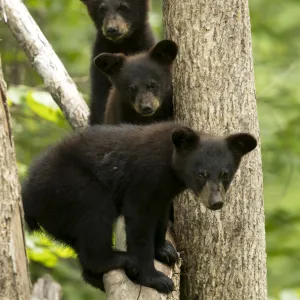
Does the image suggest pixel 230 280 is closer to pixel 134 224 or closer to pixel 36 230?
pixel 134 224

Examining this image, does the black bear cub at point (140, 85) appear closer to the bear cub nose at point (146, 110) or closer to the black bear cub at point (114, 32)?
the bear cub nose at point (146, 110)

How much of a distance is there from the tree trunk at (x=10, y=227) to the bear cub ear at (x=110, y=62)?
302 cm

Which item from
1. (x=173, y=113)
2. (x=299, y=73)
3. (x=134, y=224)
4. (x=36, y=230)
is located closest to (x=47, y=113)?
(x=173, y=113)

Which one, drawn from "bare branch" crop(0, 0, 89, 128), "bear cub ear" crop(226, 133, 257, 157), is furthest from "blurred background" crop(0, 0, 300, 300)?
"bear cub ear" crop(226, 133, 257, 157)

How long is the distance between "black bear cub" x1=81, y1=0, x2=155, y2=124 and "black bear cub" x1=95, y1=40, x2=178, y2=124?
46cm

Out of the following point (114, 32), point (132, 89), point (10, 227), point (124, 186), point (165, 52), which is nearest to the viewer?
point (10, 227)

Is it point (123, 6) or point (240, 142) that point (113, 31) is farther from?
point (240, 142)

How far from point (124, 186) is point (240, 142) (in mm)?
908

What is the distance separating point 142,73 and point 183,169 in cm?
185

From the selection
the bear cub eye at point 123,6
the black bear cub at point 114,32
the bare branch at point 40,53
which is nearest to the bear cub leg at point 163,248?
→ the bare branch at point 40,53

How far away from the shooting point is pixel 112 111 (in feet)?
22.9

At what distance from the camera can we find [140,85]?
262 inches

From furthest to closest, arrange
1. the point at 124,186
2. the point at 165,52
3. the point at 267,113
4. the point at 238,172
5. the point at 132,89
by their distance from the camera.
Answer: the point at 267,113
the point at 132,89
the point at 165,52
the point at 238,172
the point at 124,186

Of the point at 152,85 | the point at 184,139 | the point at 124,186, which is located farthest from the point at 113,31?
the point at 184,139
